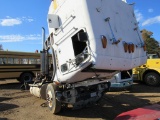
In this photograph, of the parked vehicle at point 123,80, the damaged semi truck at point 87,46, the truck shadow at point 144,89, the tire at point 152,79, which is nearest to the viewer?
the damaged semi truck at point 87,46

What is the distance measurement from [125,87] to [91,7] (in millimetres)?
6846

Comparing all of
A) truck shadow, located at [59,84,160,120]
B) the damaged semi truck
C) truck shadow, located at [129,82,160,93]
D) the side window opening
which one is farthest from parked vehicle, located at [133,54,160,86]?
the side window opening

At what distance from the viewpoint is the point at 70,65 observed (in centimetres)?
632

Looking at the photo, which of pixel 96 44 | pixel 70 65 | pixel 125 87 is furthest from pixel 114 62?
pixel 125 87

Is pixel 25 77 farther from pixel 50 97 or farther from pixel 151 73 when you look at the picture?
pixel 50 97

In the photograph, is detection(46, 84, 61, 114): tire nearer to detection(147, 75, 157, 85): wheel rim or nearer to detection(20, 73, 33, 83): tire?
detection(147, 75, 157, 85): wheel rim

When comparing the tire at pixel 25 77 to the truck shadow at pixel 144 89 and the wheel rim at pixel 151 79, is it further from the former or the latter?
the wheel rim at pixel 151 79

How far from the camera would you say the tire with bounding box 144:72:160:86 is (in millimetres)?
14297

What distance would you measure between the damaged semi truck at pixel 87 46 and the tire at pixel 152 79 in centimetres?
741

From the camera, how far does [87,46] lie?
557cm

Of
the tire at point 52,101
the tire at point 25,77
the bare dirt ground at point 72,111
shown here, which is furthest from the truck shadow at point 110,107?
the tire at point 25,77

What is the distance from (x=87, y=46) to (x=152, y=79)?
32.5 ft

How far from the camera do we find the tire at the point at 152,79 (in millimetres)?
14297

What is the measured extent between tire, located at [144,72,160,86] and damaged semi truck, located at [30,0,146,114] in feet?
24.3
